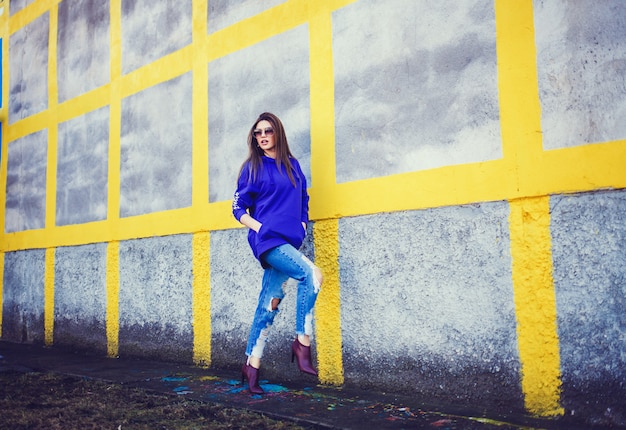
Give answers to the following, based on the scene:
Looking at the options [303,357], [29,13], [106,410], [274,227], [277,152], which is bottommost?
[106,410]

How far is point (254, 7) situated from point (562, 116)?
9.13 feet

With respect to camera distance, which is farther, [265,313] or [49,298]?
[49,298]

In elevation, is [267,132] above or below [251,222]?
above

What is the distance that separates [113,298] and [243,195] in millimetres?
2849

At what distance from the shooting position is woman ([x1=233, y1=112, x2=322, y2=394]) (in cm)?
371

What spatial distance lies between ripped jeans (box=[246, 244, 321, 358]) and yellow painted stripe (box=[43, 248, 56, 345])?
3903 millimetres

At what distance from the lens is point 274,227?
3779mm

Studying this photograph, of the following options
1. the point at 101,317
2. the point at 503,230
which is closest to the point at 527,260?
the point at 503,230

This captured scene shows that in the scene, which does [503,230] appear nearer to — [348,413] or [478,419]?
[478,419]

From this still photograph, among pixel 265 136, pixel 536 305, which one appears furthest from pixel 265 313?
pixel 536 305

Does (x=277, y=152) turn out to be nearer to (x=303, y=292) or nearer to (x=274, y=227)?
(x=274, y=227)

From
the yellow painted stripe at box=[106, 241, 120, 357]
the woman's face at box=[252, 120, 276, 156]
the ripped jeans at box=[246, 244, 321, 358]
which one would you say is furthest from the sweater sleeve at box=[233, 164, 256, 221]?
the yellow painted stripe at box=[106, 241, 120, 357]

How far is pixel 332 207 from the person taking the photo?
4.22 meters

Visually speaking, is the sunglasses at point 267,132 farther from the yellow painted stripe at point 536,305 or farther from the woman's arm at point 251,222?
the yellow painted stripe at point 536,305
